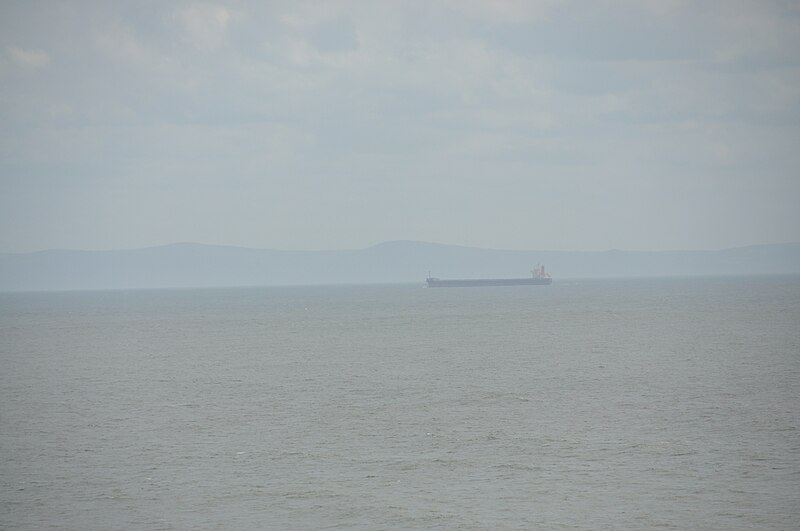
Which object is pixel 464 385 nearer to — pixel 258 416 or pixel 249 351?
pixel 258 416

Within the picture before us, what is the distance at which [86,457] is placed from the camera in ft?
94.3

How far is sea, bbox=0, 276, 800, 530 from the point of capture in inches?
868

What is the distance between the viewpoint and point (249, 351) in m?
71.3

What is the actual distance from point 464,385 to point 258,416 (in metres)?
12.6

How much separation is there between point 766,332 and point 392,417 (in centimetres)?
5394

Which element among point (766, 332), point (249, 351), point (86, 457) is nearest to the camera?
point (86, 457)

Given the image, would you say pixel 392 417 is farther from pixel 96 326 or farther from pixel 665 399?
pixel 96 326

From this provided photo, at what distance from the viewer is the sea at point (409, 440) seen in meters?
22.0

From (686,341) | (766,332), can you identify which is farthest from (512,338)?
(766,332)

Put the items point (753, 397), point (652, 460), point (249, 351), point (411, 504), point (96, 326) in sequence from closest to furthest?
1. point (411, 504)
2. point (652, 460)
3. point (753, 397)
4. point (249, 351)
5. point (96, 326)

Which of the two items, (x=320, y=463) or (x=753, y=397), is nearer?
(x=320, y=463)

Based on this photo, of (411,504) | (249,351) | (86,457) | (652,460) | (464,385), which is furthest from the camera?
(249,351)

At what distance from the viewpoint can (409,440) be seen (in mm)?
30203

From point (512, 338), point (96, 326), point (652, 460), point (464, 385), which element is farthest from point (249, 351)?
point (96, 326)
